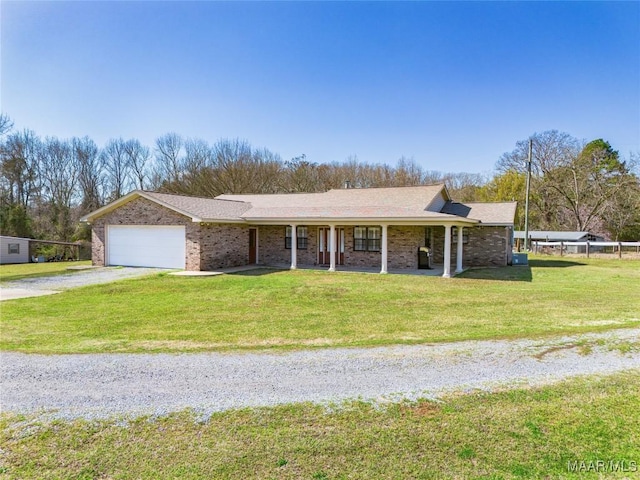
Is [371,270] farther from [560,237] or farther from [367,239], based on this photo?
[560,237]

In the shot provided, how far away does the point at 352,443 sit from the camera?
3416mm

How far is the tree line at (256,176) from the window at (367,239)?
1973 centimetres

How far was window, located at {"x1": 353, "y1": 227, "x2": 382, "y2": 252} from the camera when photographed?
17547 millimetres

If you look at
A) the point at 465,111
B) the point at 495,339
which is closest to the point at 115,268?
the point at 495,339

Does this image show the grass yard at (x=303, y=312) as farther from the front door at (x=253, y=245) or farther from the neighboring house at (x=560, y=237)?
the neighboring house at (x=560, y=237)

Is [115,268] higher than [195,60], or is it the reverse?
[195,60]

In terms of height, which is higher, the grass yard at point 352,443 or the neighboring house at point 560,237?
the neighboring house at point 560,237

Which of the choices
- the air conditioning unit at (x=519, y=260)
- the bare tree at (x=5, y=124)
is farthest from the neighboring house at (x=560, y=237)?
the bare tree at (x=5, y=124)

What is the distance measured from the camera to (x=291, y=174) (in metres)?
37.1

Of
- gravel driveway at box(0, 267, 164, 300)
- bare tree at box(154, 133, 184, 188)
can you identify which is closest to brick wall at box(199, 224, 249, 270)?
gravel driveway at box(0, 267, 164, 300)

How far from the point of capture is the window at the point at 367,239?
57.6 ft

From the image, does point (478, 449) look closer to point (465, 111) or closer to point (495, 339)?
point (495, 339)

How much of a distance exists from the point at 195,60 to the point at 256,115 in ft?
26.3

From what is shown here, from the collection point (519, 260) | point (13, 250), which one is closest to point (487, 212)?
point (519, 260)
